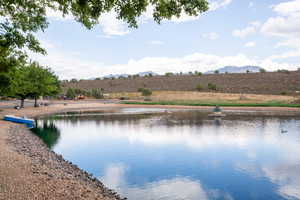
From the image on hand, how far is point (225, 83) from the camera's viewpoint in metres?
100

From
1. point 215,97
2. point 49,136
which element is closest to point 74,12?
point 49,136

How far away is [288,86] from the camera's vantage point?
86062mm

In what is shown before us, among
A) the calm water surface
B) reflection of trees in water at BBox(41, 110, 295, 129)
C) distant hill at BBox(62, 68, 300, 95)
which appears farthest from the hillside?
the calm water surface

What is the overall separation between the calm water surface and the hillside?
61419mm

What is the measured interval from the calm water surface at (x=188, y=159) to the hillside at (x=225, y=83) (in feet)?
202

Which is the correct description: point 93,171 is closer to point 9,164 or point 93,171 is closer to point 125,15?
point 9,164

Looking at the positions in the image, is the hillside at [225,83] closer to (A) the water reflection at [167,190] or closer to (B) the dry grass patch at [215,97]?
(B) the dry grass patch at [215,97]

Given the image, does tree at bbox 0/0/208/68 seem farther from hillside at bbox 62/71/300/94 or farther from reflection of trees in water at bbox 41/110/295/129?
hillside at bbox 62/71/300/94

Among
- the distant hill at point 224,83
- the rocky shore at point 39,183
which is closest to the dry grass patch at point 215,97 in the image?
the distant hill at point 224,83

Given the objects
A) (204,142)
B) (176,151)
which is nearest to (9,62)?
(176,151)

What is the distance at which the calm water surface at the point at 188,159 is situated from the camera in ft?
39.7

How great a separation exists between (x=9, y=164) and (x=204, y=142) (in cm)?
1517

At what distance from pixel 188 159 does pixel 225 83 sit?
288 feet

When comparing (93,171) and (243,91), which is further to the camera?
(243,91)
